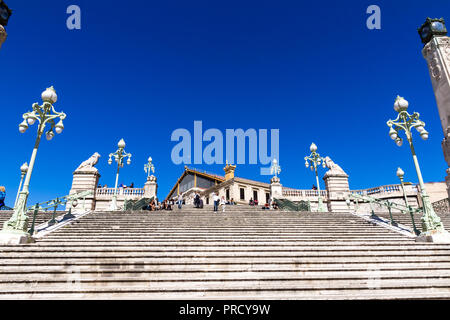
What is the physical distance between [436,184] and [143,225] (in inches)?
1078

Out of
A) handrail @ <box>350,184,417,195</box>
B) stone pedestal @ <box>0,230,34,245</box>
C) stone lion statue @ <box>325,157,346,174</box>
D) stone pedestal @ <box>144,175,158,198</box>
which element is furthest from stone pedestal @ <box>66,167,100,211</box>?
handrail @ <box>350,184,417,195</box>

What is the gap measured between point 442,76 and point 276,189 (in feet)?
48.3

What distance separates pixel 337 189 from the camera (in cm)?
2288

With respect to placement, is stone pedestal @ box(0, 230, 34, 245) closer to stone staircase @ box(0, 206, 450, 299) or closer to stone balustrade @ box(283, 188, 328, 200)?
stone staircase @ box(0, 206, 450, 299)

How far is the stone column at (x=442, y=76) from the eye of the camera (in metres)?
15.1

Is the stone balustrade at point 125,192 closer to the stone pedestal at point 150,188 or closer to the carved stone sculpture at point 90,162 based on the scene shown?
the stone pedestal at point 150,188

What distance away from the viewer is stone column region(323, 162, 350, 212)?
885 inches

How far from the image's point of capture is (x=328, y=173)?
77.0ft

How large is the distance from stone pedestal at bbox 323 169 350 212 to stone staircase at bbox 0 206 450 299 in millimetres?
13852

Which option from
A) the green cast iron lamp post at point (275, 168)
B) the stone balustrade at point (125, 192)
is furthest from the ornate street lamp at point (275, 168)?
the stone balustrade at point (125, 192)

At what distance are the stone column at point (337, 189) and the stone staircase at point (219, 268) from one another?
1386 cm
